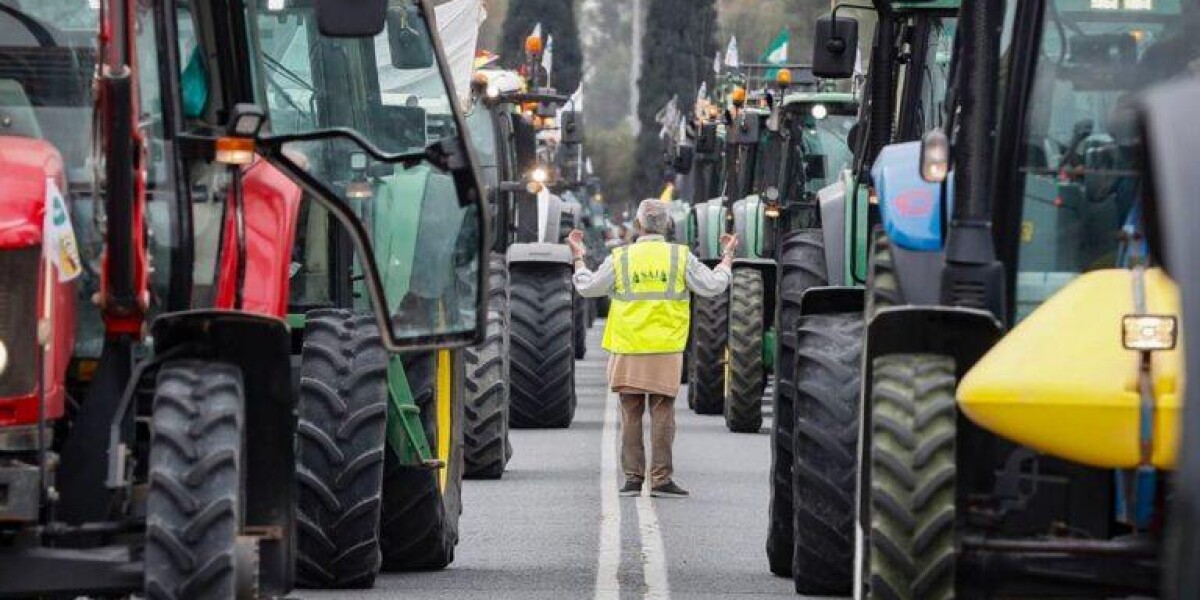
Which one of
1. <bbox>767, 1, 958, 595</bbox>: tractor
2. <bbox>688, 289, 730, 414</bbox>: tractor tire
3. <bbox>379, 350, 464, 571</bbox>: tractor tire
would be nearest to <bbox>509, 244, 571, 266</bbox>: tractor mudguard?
<bbox>688, 289, 730, 414</bbox>: tractor tire

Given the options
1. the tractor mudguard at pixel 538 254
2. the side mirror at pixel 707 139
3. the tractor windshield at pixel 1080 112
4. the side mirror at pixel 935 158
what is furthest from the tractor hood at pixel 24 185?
the side mirror at pixel 707 139

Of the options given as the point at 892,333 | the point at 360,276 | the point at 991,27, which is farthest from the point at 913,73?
the point at 892,333

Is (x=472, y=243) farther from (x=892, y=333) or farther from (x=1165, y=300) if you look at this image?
(x=1165, y=300)

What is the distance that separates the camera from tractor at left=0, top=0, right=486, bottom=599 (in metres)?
8.77

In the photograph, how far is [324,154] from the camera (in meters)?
11.5

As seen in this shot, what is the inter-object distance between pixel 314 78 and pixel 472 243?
107 centimetres

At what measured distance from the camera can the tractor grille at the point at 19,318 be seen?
8.97m

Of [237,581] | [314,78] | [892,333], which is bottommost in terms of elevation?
[237,581]

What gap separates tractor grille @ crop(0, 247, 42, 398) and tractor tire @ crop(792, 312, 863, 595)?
338cm

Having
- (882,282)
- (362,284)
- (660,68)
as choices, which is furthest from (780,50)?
(660,68)

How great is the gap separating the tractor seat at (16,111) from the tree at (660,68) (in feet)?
243

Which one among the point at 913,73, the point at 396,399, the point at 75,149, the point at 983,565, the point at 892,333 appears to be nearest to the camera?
the point at 983,565

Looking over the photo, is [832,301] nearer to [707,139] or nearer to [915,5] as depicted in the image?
[915,5]

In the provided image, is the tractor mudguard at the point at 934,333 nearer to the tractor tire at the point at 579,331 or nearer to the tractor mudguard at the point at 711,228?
the tractor mudguard at the point at 711,228
